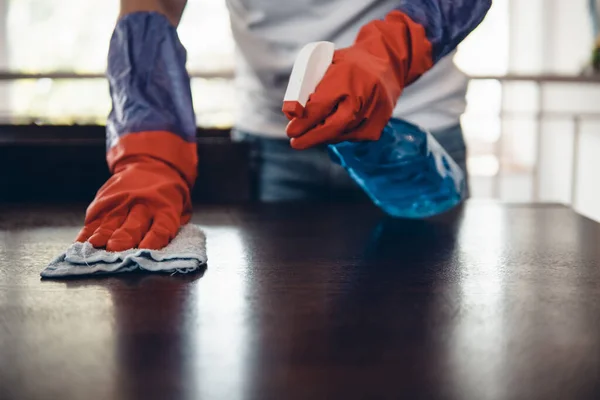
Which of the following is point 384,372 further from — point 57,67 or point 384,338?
point 57,67

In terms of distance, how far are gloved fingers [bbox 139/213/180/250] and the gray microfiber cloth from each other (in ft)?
0.09

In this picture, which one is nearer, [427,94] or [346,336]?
[346,336]

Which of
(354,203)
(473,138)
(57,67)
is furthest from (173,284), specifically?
(473,138)

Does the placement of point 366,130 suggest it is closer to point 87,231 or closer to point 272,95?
point 87,231

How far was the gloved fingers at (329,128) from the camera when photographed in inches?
28.5

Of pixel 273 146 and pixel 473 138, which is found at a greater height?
pixel 273 146

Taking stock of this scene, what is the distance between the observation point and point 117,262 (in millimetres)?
662

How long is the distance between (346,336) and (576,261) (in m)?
0.37

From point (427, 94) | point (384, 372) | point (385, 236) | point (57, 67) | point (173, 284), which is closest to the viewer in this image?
point (384, 372)

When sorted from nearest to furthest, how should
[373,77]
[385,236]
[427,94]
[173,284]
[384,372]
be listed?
1. [384,372]
2. [173,284]
3. [373,77]
4. [385,236]
5. [427,94]

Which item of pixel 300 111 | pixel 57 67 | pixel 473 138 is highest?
pixel 300 111

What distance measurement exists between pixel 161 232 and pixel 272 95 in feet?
1.75

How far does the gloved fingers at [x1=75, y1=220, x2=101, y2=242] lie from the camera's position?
2.45 ft

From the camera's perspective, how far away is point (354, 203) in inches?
46.4
